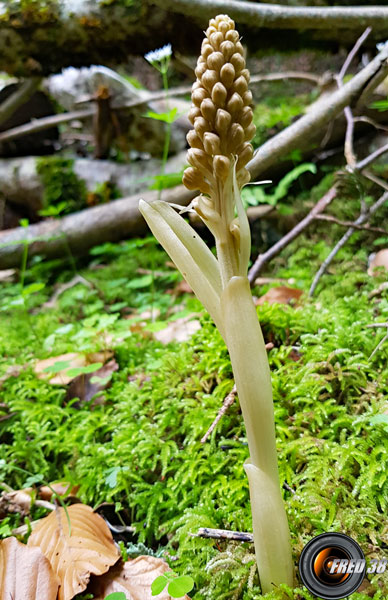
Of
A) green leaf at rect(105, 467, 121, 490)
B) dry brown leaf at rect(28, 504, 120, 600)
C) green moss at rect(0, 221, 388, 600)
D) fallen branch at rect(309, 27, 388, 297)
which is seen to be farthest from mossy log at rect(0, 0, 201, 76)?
dry brown leaf at rect(28, 504, 120, 600)

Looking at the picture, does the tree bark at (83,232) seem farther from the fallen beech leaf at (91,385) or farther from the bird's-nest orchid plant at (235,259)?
the bird's-nest orchid plant at (235,259)

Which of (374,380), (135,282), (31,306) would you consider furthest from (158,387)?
(31,306)

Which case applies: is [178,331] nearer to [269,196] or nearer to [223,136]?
[269,196]

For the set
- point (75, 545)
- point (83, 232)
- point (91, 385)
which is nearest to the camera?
point (75, 545)

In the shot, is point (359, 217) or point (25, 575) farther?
point (359, 217)

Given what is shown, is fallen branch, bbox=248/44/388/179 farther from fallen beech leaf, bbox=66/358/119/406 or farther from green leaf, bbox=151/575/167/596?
green leaf, bbox=151/575/167/596

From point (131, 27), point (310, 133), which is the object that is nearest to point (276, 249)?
point (310, 133)
